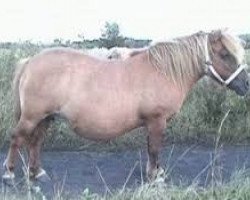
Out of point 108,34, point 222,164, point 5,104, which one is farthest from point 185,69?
point 108,34

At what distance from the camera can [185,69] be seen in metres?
7.42

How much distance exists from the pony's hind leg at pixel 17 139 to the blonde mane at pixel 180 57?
1.55 m

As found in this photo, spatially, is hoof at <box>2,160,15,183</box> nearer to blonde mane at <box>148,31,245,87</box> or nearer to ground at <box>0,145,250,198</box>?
ground at <box>0,145,250,198</box>

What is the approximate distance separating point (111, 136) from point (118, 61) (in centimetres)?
85

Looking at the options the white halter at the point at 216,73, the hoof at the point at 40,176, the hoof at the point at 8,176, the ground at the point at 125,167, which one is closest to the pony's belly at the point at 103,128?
the ground at the point at 125,167

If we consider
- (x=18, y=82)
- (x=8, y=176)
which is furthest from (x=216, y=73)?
(x=8, y=176)

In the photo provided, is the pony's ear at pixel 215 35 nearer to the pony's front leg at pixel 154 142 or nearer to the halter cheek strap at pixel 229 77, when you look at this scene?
the halter cheek strap at pixel 229 77

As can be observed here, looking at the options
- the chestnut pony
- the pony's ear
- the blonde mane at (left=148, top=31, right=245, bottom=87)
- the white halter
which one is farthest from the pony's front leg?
the pony's ear

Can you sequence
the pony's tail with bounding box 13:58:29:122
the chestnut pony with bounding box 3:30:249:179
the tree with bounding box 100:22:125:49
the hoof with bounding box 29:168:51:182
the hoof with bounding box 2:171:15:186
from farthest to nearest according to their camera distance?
the tree with bounding box 100:22:125:49
the hoof with bounding box 29:168:51:182
the pony's tail with bounding box 13:58:29:122
the hoof with bounding box 2:171:15:186
the chestnut pony with bounding box 3:30:249:179

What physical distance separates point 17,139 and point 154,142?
1518 millimetres

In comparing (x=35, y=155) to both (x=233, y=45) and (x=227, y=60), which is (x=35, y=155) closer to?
(x=227, y=60)

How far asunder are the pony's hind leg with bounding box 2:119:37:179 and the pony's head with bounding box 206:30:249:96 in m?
2.12

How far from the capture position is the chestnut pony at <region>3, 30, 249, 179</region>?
23.3 feet

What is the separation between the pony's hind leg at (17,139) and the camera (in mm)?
7141
